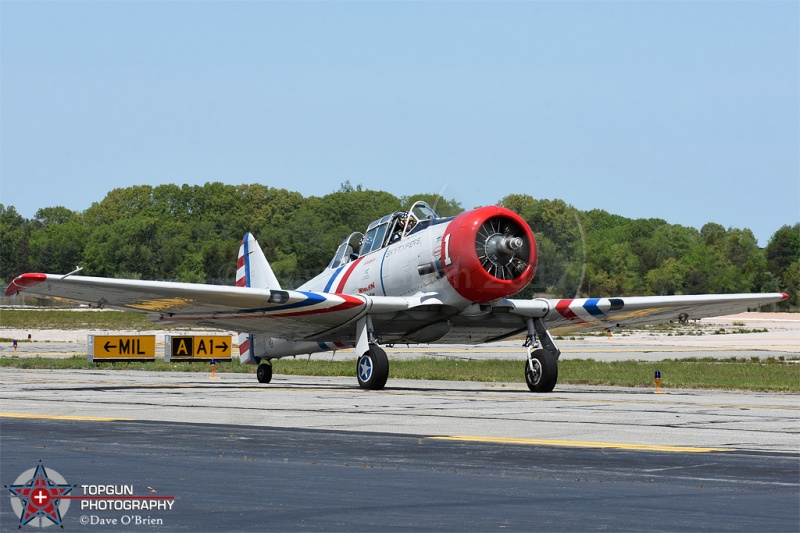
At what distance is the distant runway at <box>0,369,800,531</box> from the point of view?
7297 millimetres

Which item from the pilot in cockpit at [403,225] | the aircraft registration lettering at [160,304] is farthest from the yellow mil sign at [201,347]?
the pilot in cockpit at [403,225]

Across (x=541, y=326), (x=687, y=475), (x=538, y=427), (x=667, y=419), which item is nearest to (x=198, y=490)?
(x=687, y=475)

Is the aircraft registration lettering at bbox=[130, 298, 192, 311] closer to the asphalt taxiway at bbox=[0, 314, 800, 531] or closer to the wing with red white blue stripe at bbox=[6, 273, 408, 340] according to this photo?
the wing with red white blue stripe at bbox=[6, 273, 408, 340]

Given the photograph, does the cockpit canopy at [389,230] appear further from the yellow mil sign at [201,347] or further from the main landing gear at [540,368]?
the yellow mil sign at [201,347]

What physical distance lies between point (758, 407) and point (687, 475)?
27.5 ft

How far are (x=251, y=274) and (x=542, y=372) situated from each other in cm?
977

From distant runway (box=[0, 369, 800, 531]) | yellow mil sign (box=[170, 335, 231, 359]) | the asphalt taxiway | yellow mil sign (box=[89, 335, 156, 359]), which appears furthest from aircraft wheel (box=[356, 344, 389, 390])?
yellow mil sign (box=[89, 335, 156, 359])

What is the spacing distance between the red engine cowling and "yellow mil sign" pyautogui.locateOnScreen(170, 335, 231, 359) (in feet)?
63.2

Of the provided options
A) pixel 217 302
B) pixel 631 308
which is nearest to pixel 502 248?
pixel 631 308

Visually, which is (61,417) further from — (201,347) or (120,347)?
(201,347)

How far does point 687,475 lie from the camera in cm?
923

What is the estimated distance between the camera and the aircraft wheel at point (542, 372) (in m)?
22.1

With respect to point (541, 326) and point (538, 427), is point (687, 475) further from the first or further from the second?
point (541, 326)

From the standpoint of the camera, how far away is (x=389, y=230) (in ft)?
78.2
